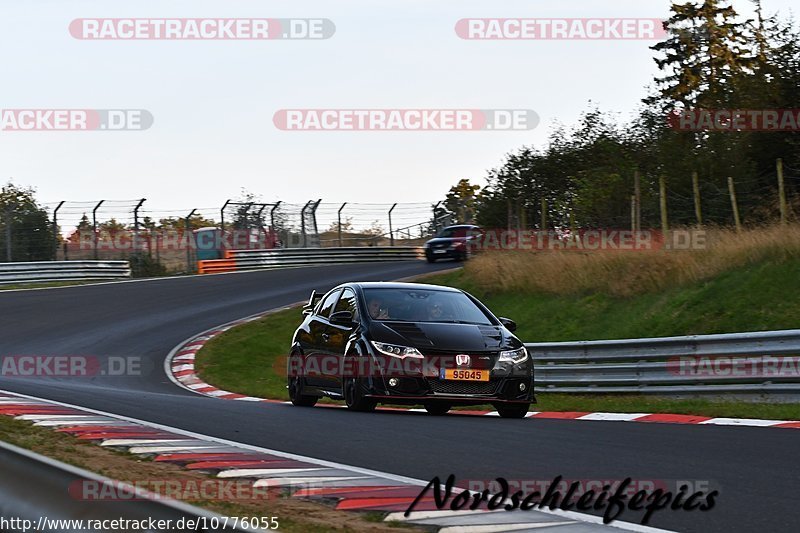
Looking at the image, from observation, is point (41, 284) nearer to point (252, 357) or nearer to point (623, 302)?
A: point (252, 357)

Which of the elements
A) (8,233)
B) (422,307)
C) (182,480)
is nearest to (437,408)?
(422,307)

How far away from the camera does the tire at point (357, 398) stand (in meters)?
11.3

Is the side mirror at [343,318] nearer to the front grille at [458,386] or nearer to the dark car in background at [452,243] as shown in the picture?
the front grille at [458,386]

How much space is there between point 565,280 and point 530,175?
56.7 ft

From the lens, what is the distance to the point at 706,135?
30.3 meters

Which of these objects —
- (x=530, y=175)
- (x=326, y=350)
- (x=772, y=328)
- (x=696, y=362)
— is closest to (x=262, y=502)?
(x=326, y=350)

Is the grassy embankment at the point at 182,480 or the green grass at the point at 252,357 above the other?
the grassy embankment at the point at 182,480

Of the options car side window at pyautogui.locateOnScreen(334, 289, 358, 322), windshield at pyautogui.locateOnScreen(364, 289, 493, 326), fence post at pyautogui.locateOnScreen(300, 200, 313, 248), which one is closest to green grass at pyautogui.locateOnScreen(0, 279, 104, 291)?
fence post at pyautogui.locateOnScreen(300, 200, 313, 248)

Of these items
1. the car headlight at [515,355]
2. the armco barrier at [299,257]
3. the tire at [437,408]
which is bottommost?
the tire at [437,408]

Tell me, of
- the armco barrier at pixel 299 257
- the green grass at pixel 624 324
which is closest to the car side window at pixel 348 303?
the green grass at pixel 624 324

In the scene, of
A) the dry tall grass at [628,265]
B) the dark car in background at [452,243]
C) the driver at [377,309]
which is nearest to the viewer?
the driver at [377,309]

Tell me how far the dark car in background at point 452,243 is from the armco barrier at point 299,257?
16.0 feet

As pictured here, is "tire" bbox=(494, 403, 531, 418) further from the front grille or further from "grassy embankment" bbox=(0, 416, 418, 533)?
"grassy embankment" bbox=(0, 416, 418, 533)

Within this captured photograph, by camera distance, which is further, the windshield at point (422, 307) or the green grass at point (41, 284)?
the green grass at point (41, 284)
